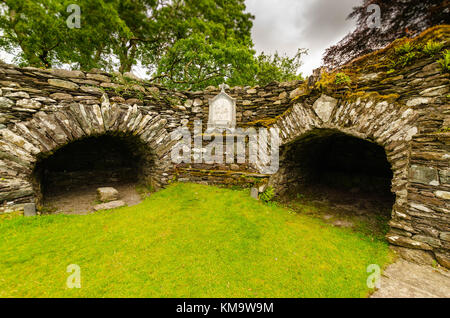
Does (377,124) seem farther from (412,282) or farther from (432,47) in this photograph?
(412,282)

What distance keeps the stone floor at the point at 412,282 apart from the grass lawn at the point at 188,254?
0.17 m

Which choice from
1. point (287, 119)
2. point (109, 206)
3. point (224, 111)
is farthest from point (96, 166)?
point (287, 119)

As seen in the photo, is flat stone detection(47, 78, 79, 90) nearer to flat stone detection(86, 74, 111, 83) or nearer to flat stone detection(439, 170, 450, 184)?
flat stone detection(86, 74, 111, 83)

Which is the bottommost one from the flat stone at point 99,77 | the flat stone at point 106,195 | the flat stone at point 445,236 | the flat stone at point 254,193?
the flat stone at point 445,236

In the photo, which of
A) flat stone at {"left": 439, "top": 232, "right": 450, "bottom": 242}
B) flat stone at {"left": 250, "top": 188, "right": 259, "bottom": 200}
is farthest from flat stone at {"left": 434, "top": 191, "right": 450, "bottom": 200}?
flat stone at {"left": 250, "top": 188, "right": 259, "bottom": 200}

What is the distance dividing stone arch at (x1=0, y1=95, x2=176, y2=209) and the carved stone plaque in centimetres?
156

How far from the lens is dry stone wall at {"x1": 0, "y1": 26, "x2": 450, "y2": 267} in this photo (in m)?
2.56

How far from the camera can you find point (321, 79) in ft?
12.2

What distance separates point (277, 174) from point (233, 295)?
3.14m

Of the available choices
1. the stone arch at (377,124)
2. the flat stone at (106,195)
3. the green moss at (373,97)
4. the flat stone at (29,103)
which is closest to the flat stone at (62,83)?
the flat stone at (29,103)

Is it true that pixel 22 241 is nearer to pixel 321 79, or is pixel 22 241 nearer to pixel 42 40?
pixel 321 79

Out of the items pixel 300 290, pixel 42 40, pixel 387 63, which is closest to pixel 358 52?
pixel 387 63

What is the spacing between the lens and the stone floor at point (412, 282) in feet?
6.31

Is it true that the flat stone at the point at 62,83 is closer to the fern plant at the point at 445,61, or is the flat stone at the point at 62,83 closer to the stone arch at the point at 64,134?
the stone arch at the point at 64,134
